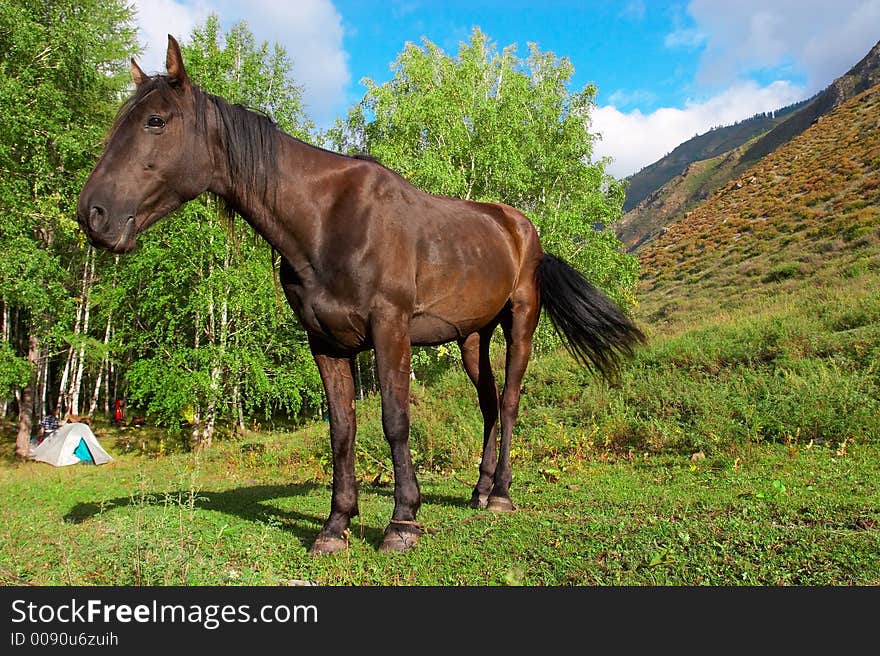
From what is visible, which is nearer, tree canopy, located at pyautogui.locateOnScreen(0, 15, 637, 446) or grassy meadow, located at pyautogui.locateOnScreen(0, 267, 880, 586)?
grassy meadow, located at pyautogui.locateOnScreen(0, 267, 880, 586)

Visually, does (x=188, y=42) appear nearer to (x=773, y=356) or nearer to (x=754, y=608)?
(x=773, y=356)

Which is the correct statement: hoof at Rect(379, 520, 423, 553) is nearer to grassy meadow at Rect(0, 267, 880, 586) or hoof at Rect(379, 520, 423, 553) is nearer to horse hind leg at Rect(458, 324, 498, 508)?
grassy meadow at Rect(0, 267, 880, 586)

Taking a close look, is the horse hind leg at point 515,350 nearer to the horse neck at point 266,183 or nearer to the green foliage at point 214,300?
the horse neck at point 266,183

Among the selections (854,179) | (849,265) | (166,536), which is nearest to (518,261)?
(166,536)

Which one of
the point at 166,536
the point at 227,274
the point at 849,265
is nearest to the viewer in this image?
the point at 166,536

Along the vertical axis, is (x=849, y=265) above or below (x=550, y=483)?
above

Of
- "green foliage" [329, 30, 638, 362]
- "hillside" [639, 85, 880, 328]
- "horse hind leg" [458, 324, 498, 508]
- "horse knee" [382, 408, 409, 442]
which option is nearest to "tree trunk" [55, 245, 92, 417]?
"green foliage" [329, 30, 638, 362]

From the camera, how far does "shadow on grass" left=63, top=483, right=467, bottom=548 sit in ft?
14.7

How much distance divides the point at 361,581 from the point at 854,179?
152 feet

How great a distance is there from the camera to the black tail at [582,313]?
6.02m

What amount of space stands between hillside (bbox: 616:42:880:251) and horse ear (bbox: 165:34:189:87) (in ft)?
257

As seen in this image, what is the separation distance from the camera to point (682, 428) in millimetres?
9391

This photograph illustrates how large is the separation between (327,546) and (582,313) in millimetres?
3545

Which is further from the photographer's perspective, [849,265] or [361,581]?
[849,265]
